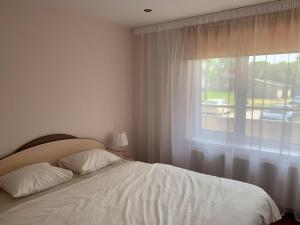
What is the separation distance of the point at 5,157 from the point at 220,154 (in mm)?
2493

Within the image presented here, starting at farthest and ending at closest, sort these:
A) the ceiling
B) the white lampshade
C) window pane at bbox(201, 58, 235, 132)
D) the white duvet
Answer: the white lampshade → window pane at bbox(201, 58, 235, 132) → the ceiling → the white duvet

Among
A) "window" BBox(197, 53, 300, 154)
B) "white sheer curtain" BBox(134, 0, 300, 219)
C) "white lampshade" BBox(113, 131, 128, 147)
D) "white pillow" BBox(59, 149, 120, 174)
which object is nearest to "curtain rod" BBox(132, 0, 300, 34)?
"white sheer curtain" BBox(134, 0, 300, 219)

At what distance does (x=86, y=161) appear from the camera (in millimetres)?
2559

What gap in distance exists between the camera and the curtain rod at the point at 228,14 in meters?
2.51

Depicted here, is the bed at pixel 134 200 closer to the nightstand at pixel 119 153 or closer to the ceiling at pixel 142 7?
the nightstand at pixel 119 153

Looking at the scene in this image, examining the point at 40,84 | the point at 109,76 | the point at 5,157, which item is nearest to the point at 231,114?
the point at 109,76

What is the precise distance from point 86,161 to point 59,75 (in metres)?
1.05

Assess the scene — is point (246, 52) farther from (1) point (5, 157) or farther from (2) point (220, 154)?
(1) point (5, 157)

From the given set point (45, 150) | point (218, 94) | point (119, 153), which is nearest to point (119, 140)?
point (119, 153)

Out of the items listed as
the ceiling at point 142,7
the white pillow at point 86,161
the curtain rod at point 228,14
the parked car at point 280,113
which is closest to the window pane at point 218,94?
the parked car at point 280,113

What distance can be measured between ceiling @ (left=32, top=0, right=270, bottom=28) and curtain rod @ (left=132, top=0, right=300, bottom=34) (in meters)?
0.08

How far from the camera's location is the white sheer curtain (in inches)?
103

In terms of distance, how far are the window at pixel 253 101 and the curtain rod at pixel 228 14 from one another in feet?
1.60

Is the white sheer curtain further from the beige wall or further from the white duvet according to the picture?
the white duvet
